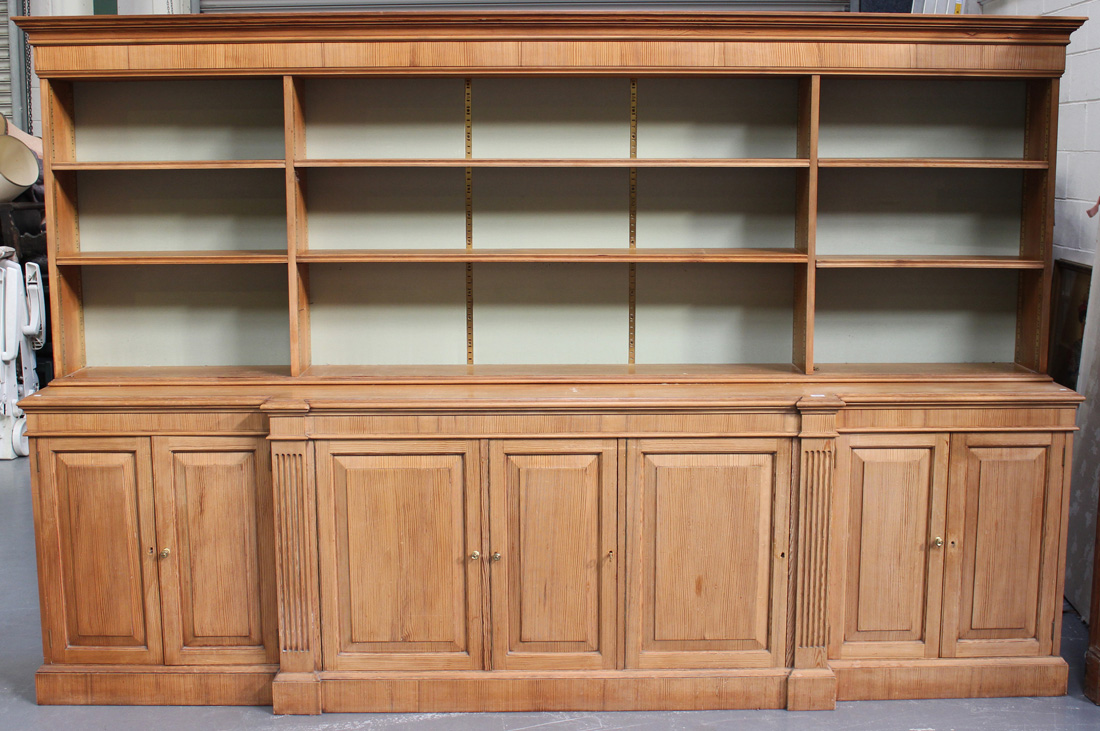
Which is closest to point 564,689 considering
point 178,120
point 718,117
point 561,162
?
point 561,162

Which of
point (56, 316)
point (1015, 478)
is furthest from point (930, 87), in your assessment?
point (56, 316)

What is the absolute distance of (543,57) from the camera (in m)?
3.19

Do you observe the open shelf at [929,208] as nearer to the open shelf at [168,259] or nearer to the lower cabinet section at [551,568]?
the lower cabinet section at [551,568]

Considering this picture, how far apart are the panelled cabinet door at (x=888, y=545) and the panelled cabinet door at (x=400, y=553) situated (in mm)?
1254

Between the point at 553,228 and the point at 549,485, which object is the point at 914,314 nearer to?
the point at 553,228

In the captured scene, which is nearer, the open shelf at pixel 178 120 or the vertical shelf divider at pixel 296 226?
the vertical shelf divider at pixel 296 226

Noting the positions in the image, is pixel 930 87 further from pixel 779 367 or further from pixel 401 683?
pixel 401 683

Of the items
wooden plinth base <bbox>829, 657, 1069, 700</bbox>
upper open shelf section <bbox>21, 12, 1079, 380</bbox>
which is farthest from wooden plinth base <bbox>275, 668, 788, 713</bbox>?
upper open shelf section <bbox>21, 12, 1079, 380</bbox>

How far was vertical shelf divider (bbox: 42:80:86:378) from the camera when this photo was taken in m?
3.27

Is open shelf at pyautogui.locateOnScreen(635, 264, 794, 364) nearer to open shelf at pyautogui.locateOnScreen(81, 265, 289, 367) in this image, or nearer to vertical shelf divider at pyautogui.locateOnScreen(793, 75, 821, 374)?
vertical shelf divider at pyautogui.locateOnScreen(793, 75, 821, 374)

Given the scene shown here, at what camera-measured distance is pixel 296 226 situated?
330 cm

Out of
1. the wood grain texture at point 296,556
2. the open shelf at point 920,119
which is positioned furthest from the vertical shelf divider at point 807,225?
the wood grain texture at point 296,556

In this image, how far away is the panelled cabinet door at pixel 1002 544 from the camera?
316 centimetres

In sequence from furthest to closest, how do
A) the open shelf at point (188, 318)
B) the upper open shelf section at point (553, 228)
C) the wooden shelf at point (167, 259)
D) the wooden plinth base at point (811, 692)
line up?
the open shelf at point (188, 318) < the upper open shelf section at point (553, 228) < the wooden shelf at point (167, 259) < the wooden plinth base at point (811, 692)
